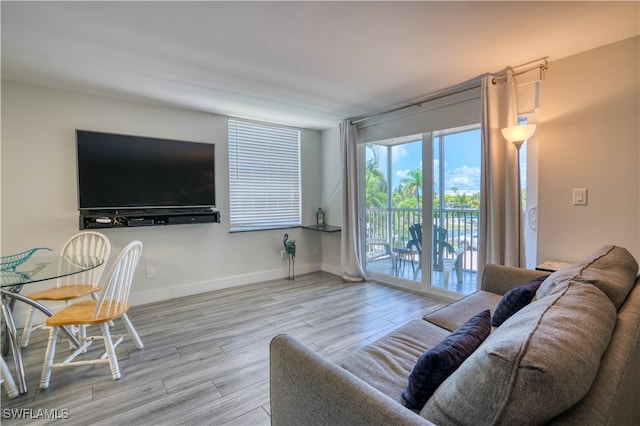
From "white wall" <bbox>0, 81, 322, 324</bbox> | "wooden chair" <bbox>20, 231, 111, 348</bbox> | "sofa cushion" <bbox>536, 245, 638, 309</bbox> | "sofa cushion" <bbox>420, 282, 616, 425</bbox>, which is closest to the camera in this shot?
"sofa cushion" <bbox>420, 282, 616, 425</bbox>

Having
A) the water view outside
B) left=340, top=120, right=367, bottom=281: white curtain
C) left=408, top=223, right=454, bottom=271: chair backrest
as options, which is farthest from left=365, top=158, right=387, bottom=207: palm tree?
left=408, top=223, right=454, bottom=271: chair backrest

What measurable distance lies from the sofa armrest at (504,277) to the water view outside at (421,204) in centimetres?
120

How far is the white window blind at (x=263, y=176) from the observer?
429 centimetres

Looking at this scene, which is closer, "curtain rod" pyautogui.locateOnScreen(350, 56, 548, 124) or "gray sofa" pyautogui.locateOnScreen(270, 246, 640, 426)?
"gray sofa" pyautogui.locateOnScreen(270, 246, 640, 426)

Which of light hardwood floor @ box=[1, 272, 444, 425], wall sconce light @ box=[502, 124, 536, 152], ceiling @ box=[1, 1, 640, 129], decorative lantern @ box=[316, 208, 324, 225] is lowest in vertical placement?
light hardwood floor @ box=[1, 272, 444, 425]

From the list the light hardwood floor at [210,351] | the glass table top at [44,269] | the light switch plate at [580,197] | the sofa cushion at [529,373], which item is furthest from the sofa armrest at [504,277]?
the glass table top at [44,269]

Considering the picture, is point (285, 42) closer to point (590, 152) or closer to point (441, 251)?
point (590, 152)

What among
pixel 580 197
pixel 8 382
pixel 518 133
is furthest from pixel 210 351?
pixel 580 197

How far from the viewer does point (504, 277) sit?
7.45 ft

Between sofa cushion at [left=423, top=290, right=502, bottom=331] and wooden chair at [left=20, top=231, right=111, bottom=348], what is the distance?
2.55 meters

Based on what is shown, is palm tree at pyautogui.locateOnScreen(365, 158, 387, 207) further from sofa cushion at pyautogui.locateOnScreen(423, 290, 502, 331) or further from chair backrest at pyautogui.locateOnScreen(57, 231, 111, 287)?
chair backrest at pyautogui.locateOnScreen(57, 231, 111, 287)

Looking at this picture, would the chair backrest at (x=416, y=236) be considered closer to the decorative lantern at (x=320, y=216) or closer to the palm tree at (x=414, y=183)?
the palm tree at (x=414, y=183)

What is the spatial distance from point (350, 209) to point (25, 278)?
3.39 m

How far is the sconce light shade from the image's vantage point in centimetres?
246
